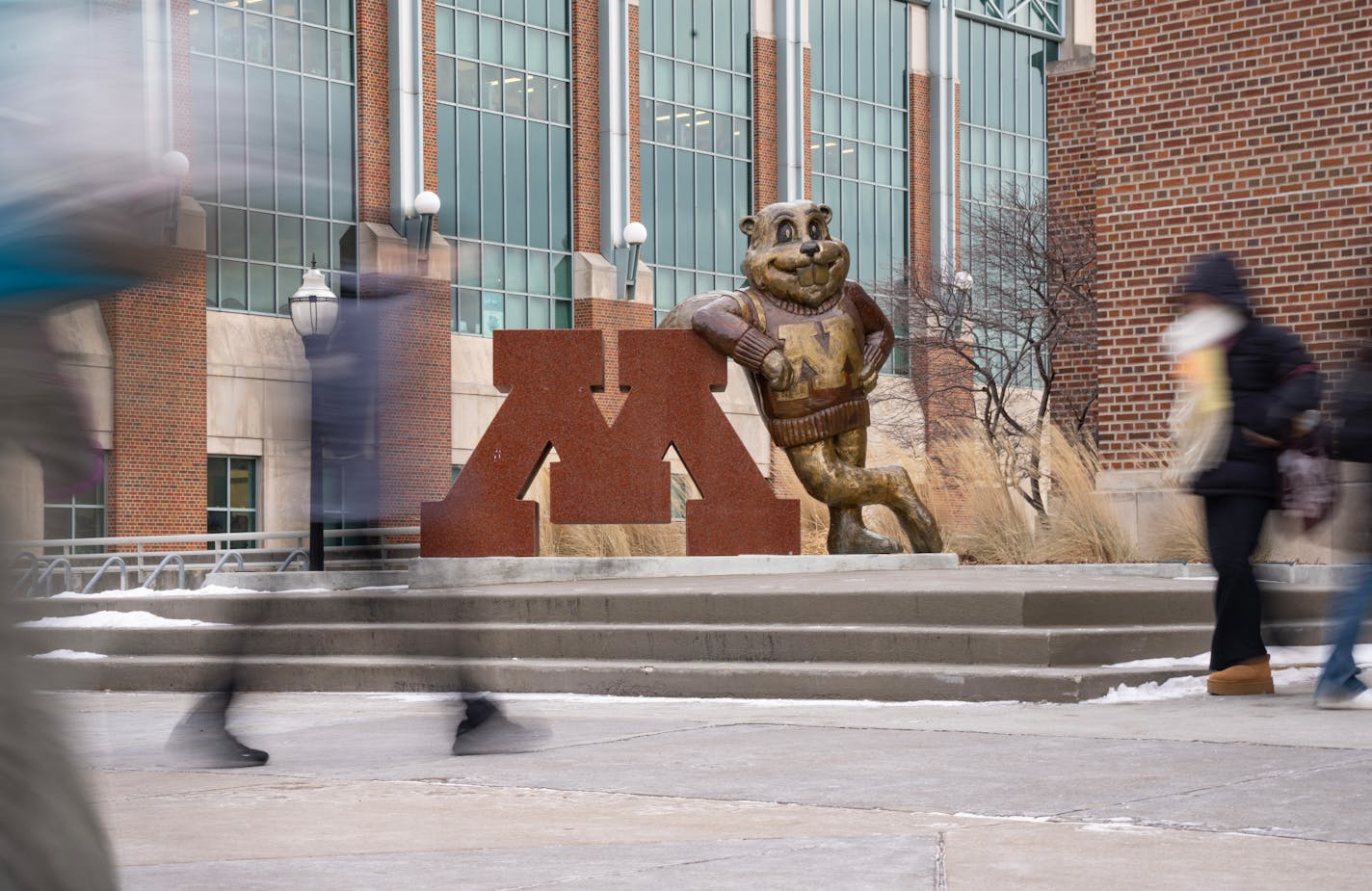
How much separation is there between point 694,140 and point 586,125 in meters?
3.78

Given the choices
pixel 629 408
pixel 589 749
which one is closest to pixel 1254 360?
pixel 589 749

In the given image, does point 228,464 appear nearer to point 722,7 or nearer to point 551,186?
point 551,186

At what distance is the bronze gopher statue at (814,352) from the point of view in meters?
14.8

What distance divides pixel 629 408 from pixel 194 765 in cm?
816

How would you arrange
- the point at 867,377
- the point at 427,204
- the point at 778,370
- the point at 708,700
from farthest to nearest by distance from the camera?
1. the point at 427,204
2. the point at 867,377
3. the point at 778,370
4. the point at 708,700

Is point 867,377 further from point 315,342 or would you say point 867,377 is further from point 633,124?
point 633,124

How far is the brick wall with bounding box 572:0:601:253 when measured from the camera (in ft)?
137

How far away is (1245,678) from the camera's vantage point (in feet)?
26.5

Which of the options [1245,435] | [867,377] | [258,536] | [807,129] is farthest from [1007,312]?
[1245,435]

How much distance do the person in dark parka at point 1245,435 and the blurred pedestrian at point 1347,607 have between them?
0.17 m

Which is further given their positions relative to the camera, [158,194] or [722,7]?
[722,7]

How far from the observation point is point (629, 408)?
48.2ft

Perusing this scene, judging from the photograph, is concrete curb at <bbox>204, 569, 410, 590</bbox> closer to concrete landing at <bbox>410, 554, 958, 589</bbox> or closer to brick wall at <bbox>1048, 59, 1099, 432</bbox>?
concrete landing at <bbox>410, 554, 958, 589</bbox>

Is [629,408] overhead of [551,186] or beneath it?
beneath
